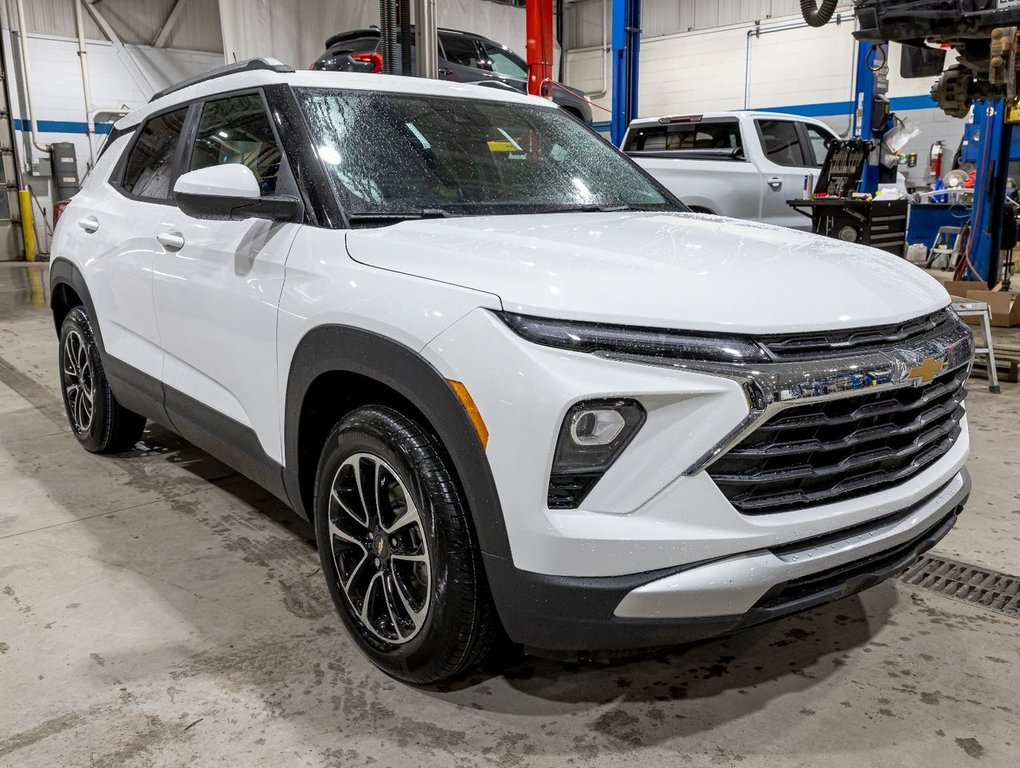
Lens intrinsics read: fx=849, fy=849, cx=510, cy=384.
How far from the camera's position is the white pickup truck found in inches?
321

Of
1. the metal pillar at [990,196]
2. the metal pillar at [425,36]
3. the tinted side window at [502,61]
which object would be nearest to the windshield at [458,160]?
the metal pillar at [425,36]

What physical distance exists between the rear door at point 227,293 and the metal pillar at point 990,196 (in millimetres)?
7341

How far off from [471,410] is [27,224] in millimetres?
15299

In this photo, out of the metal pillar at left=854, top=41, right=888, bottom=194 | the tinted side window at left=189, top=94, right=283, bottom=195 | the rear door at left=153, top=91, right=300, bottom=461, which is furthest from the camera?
the metal pillar at left=854, top=41, right=888, bottom=194

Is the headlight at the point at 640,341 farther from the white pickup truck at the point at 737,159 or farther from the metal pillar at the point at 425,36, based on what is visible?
the white pickup truck at the point at 737,159

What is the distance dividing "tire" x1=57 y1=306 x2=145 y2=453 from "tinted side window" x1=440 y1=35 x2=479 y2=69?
730 cm

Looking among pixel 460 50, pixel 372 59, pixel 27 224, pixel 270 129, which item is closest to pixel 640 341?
pixel 270 129

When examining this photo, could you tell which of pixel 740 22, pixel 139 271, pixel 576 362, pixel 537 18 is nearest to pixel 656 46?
pixel 740 22

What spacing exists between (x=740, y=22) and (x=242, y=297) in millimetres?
17208

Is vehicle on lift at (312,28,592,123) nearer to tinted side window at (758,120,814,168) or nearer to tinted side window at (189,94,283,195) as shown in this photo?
tinted side window at (758,120,814,168)

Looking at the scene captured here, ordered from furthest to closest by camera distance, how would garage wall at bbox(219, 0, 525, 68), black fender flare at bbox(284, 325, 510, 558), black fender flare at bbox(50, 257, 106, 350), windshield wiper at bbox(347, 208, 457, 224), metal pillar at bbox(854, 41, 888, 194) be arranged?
garage wall at bbox(219, 0, 525, 68) → metal pillar at bbox(854, 41, 888, 194) → black fender flare at bbox(50, 257, 106, 350) → windshield wiper at bbox(347, 208, 457, 224) → black fender flare at bbox(284, 325, 510, 558)

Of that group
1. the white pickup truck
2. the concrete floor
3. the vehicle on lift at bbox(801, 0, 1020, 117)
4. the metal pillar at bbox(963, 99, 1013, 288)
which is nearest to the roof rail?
the concrete floor

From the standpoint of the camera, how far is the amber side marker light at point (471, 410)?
162 cm

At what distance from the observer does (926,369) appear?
176 cm
